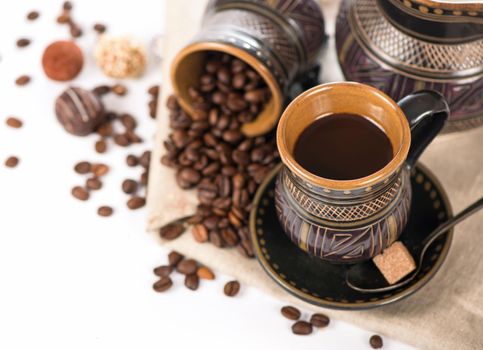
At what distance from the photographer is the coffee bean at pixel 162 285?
65.5 inches

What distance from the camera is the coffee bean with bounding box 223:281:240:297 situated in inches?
64.9

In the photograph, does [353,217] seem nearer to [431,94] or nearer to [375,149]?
[375,149]

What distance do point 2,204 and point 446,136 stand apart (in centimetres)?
112

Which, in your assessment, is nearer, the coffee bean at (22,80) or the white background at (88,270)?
the white background at (88,270)

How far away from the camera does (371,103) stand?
1.37 metres

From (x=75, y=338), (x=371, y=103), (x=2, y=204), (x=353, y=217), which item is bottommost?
(x=75, y=338)

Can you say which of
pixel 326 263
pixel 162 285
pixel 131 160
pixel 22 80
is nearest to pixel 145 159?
pixel 131 160

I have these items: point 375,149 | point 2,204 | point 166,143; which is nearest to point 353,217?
point 375,149

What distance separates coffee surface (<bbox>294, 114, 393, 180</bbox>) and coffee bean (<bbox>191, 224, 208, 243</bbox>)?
0.39 meters

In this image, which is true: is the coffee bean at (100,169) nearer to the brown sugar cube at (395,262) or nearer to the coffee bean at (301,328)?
the coffee bean at (301,328)

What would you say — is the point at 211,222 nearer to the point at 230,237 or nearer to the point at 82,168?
the point at 230,237

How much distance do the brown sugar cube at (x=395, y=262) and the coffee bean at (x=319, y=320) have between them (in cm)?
20

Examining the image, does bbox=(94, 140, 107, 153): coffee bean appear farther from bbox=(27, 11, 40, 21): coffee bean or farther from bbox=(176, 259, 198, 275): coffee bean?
bbox=(27, 11, 40, 21): coffee bean

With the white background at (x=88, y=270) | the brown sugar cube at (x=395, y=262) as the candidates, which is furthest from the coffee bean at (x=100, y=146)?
the brown sugar cube at (x=395, y=262)
